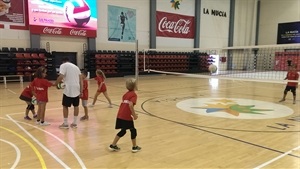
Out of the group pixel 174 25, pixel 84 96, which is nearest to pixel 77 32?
pixel 174 25

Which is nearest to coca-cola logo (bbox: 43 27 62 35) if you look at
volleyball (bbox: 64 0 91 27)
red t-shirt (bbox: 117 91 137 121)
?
volleyball (bbox: 64 0 91 27)

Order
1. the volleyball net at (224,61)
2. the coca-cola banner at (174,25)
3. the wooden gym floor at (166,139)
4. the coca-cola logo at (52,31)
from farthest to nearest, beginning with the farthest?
1. the coca-cola banner at (174,25)
2. the volleyball net at (224,61)
3. the coca-cola logo at (52,31)
4. the wooden gym floor at (166,139)

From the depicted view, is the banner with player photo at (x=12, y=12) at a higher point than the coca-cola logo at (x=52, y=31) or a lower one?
higher

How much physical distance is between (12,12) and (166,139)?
13.0 m

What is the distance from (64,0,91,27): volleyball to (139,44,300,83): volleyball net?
4766mm

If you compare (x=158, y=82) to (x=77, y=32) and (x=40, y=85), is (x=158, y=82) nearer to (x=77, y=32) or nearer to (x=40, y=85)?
(x=77, y=32)

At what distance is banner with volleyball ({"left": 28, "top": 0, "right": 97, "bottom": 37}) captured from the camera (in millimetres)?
14305

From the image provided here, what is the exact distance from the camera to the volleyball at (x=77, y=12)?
15.4m

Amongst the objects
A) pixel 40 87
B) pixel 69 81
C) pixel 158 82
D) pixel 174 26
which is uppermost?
pixel 174 26

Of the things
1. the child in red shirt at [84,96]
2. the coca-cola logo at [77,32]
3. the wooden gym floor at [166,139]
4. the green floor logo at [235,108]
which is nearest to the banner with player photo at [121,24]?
the coca-cola logo at [77,32]

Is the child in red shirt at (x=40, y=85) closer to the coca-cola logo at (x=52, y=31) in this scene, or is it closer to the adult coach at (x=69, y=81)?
the adult coach at (x=69, y=81)

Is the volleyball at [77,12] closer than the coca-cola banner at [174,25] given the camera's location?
Yes

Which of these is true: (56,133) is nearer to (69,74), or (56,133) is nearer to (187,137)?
(69,74)

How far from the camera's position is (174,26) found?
21.0m
